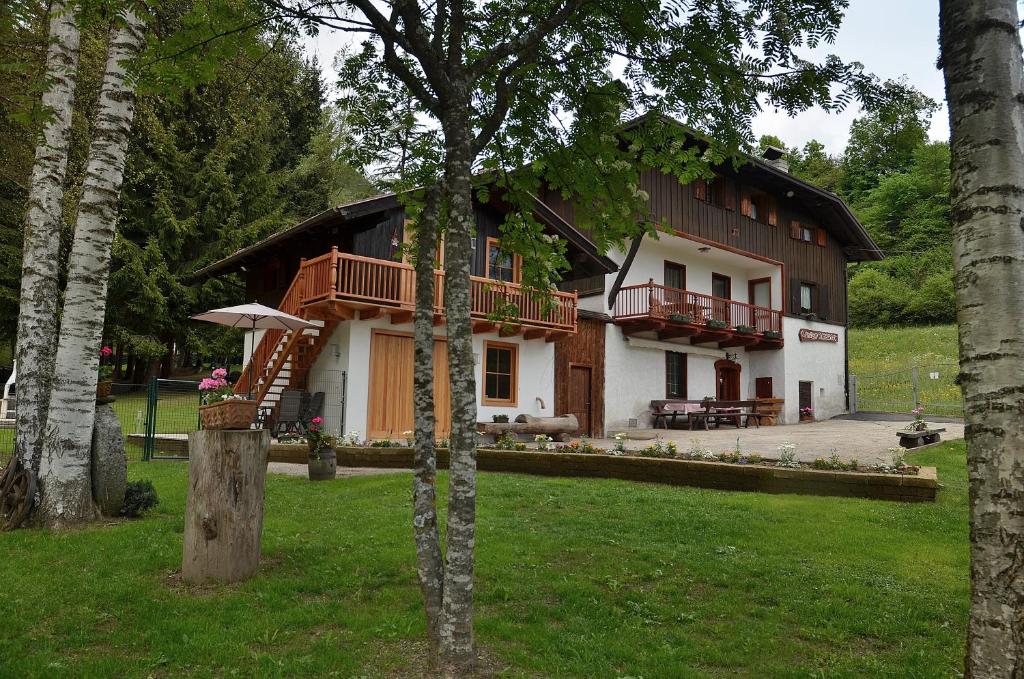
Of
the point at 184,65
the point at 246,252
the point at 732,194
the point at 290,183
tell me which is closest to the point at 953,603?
the point at 184,65

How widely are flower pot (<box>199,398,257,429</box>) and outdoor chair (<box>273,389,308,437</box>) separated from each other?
34.5 feet

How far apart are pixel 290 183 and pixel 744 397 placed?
21.9 m

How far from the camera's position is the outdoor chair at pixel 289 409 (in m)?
15.5

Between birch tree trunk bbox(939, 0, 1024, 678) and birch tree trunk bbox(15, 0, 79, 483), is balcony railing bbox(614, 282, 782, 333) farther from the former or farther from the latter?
birch tree trunk bbox(939, 0, 1024, 678)

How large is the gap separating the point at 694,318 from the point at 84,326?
18125 millimetres

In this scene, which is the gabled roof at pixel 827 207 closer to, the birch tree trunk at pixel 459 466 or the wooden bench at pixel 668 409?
the wooden bench at pixel 668 409

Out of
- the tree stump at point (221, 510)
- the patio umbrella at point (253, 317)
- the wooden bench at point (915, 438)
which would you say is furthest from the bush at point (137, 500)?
the wooden bench at point (915, 438)

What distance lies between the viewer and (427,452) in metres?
3.94

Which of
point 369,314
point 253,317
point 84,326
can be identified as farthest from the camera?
point 369,314

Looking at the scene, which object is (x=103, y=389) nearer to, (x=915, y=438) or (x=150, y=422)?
(x=150, y=422)

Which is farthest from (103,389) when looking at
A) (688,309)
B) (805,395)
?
(805,395)

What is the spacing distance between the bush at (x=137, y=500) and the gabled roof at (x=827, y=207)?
62.0ft

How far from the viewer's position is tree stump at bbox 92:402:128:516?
6789 millimetres

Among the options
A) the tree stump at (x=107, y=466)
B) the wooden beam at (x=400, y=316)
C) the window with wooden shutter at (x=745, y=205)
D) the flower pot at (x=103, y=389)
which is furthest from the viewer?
the window with wooden shutter at (x=745, y=205)
